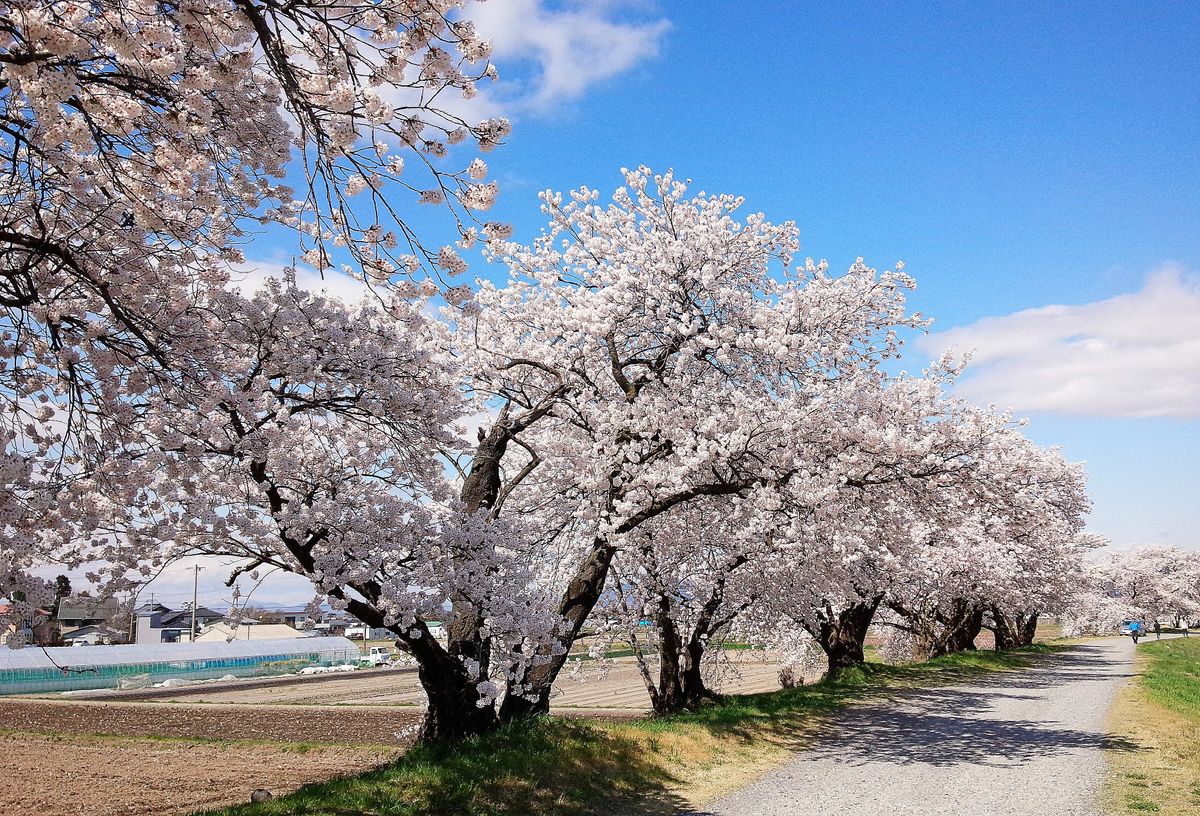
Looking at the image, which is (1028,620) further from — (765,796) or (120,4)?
(120,4)

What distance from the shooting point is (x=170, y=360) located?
26.1 feet

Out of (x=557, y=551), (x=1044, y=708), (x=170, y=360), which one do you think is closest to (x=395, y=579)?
(x=170, y=360)

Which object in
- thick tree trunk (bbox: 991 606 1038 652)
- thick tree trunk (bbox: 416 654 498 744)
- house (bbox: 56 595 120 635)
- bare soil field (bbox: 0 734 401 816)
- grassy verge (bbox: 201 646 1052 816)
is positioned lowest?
thick tree trunk (bbox: 991 606 1038 652)

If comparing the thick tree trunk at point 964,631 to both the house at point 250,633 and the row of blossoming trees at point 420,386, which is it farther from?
the house at point 250,633

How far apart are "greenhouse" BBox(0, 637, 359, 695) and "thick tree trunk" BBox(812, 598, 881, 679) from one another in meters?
41.2

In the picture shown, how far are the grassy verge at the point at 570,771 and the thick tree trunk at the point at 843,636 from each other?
41.2 ft

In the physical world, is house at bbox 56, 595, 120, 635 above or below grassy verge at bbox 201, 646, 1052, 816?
above

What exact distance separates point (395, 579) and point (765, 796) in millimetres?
5433

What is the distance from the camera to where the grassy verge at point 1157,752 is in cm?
967

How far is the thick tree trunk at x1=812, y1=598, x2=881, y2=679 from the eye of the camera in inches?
1077

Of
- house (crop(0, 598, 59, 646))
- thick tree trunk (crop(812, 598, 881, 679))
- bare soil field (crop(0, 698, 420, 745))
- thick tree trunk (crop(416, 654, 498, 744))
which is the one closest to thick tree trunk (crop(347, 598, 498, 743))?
thick tree trunk (crop(416, 654, 498, 744))

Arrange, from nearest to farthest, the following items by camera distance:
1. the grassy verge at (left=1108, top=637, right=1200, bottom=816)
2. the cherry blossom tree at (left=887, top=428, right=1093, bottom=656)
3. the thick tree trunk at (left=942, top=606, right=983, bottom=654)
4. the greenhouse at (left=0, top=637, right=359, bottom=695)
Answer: the grassy verge at (left=1108, top=637, right=1200, bottom=816)
the cherry blossom tree at (left=887, top=428, right=1093, bottom=656)
the thick tree trunk at (left=942, top=606, right=983, bottom=654)
the greenhouse at (left=0, top=637, right=359, bottom=695)

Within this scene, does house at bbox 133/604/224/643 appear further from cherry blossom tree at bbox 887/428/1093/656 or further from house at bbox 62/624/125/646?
cherry blossom tree at bbox 887/428/1093/656

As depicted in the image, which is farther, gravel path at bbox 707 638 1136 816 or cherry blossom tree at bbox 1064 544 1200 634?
cherry blossom tree at bbox 1064 544 1200 634
